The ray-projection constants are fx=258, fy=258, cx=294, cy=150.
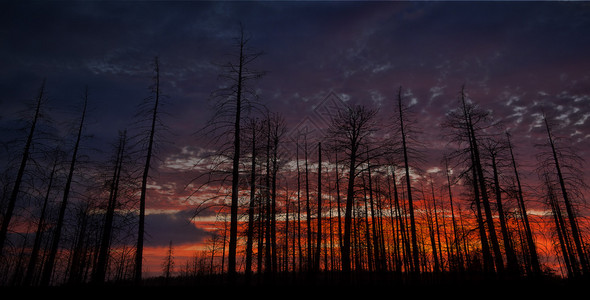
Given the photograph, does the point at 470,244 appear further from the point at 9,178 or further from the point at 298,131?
the point at 9,178

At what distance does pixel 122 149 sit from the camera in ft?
73.6

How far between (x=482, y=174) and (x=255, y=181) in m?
15.0

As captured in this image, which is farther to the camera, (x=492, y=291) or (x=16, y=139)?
(x=16, y=139)

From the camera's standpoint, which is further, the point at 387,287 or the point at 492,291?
the point at 387,287

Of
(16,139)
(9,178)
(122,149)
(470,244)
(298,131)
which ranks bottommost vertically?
(470,244)

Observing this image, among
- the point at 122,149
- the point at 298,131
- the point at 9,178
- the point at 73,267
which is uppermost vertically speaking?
the point at 298,131

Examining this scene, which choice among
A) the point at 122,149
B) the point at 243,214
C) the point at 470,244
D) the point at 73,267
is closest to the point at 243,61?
the point at 243,214

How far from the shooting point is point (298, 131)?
931 inches

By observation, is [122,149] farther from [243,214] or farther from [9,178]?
[243,214]

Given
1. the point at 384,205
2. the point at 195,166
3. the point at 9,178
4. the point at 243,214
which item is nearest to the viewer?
the point at 195,166

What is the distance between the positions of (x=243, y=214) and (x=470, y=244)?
38661mm

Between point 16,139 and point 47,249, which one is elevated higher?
point 16,139

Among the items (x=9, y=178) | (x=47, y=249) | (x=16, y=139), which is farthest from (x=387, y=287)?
(x=47, y=249)

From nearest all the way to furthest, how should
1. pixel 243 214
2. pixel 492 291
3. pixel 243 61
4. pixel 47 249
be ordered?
Result: pixel 492 291, pixel 243 61, pixel 243 214, pixel 47 249
